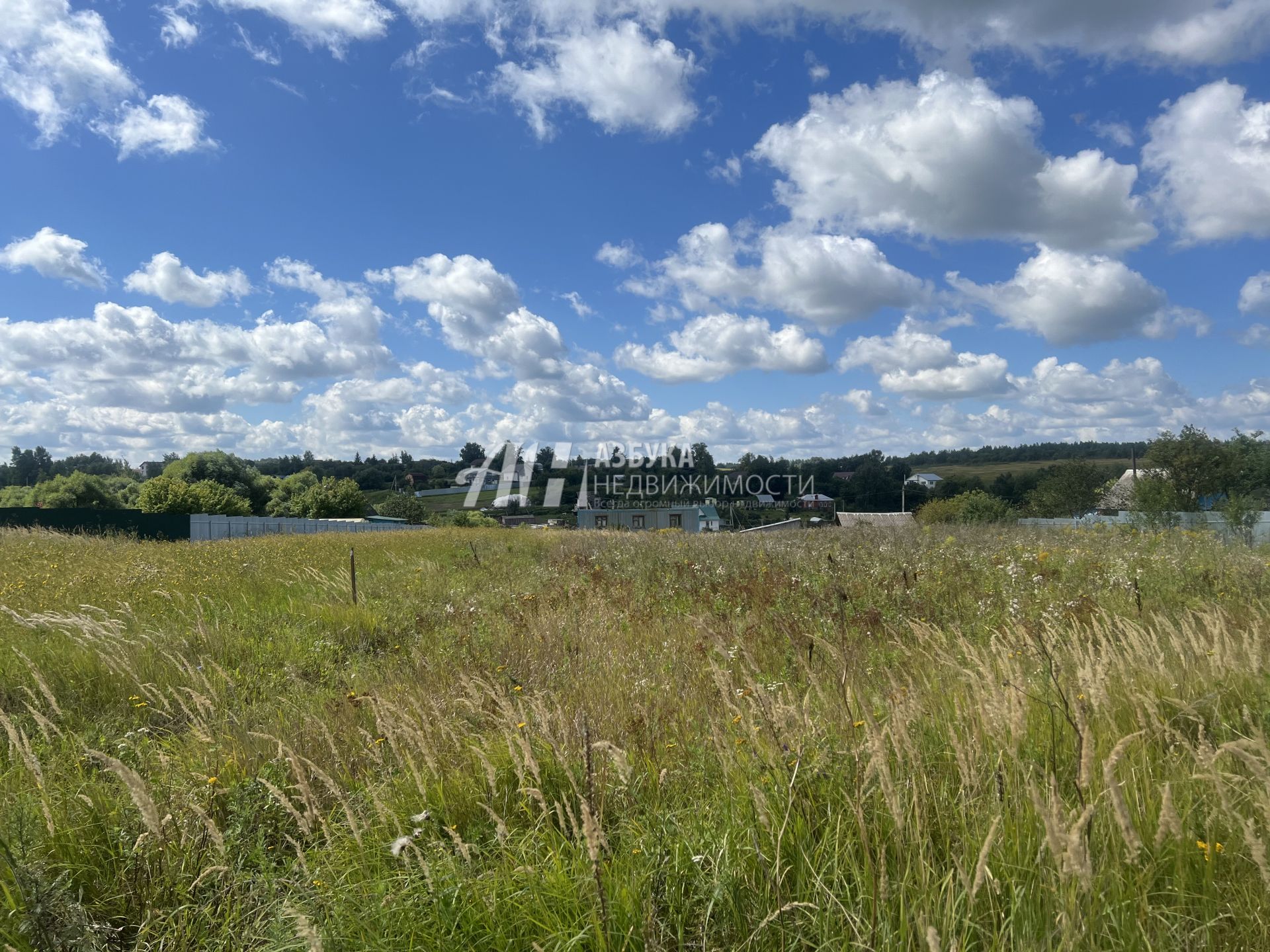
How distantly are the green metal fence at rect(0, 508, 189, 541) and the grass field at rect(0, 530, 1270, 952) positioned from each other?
30.0 meters

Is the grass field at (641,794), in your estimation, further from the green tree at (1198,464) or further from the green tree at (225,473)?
the green tree at (225,473)

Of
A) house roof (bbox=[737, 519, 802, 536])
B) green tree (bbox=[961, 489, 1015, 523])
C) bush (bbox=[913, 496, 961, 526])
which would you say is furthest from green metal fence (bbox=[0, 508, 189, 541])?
green tree (bbox=[961, 489, 1015, 523])

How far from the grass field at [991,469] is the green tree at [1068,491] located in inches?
237

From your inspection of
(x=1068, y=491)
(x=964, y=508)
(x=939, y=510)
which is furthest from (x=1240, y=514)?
(x=1068, y=491)

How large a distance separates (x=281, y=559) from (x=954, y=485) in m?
76.8

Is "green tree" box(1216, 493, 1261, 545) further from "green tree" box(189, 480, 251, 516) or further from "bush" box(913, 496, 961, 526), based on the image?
"green tree" box(189, 480, 251, 516)

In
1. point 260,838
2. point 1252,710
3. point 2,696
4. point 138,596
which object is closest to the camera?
point 260,838

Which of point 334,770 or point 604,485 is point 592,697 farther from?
point 604,485

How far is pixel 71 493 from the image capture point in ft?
224

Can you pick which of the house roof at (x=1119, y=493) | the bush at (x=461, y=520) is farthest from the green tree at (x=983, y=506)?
the bush at (x=461, y=520)

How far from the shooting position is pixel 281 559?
11906 mm

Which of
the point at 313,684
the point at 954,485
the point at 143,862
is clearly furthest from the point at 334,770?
the point at 954,485

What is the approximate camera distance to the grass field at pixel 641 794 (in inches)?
74.2

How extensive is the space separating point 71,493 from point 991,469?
11965 cm
